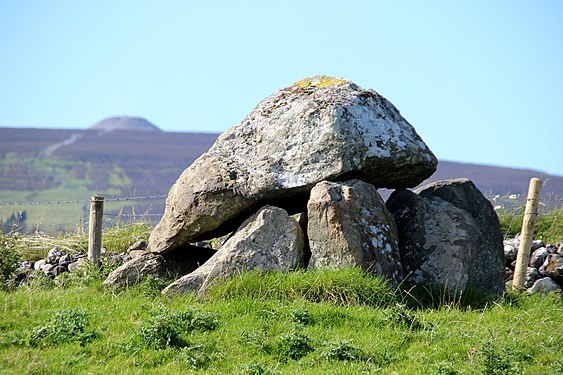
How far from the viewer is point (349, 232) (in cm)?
1337

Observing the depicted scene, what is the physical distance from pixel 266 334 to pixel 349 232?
2.97m

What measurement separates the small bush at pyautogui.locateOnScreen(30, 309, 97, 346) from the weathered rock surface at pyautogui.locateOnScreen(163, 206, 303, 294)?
7.58 feet

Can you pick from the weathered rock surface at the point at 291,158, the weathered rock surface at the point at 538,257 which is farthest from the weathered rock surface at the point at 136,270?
the weathered rock surface at the point at 538,257

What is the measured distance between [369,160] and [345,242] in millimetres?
1961

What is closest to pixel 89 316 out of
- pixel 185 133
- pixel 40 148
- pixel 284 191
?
pixel 284 191

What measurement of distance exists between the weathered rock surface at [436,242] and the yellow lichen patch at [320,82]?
2824mm

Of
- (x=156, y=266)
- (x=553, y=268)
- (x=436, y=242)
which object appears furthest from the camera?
(x=553, y=268)

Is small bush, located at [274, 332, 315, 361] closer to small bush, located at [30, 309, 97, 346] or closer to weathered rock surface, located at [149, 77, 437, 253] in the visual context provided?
small bush, located at [30, 309, 97, 346]

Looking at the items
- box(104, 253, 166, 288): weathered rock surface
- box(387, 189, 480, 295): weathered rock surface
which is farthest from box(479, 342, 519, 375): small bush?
box(104, 253, 166, 288): weathered rock surface

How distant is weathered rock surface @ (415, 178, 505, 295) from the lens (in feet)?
49.0

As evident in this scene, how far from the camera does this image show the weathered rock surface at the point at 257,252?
13.3 metres

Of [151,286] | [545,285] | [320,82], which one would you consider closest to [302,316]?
[151,286]

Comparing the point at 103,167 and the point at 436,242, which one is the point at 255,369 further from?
the point at 103,167

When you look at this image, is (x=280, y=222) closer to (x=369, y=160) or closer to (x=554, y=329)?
(x=369, y=160)
